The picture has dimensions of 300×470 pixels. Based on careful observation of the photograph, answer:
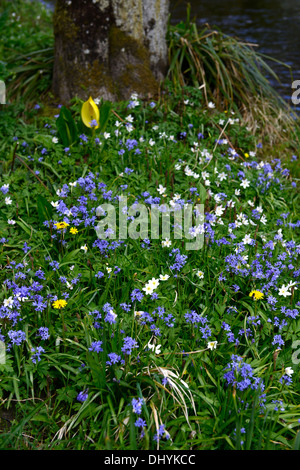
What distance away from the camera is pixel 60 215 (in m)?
2.76

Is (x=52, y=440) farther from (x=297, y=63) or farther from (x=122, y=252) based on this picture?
(x=297, y=63)

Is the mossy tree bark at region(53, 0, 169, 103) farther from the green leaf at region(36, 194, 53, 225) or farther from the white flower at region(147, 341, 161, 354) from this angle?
the white flower at region(147, 341, 161, 354)

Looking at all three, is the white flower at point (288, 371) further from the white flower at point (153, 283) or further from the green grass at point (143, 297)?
the white flower at point (153, 283)

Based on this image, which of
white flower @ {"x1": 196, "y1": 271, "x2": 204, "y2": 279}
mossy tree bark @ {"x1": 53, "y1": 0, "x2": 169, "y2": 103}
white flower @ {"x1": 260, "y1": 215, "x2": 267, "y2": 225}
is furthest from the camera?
mossy tree bark @ {"x1": 53, "y1": 0, "x2": 169, "y2": 103}

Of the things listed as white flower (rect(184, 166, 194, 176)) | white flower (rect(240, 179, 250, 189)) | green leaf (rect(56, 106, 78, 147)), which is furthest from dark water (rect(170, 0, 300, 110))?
green leaf (rect(56, 106, 78, 147))

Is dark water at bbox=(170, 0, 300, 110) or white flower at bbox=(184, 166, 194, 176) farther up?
dark water at bbox=(170, 0, 300, 110)

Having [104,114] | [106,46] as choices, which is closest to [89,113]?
[104,114]

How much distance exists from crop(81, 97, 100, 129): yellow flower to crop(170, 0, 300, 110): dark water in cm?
298

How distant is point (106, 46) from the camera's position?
12.5 ft

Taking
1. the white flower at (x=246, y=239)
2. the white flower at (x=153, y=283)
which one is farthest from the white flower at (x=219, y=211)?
the white flower at (x=153, y=283)

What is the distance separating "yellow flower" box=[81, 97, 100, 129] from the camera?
10.8 feet

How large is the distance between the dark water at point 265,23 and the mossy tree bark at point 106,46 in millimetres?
2231

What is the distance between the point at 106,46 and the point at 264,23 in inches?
202

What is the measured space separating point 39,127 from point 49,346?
219 cm
